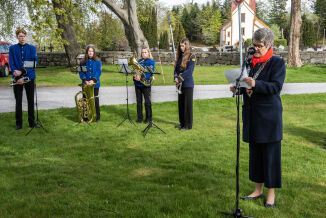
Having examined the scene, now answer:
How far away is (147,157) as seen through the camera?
250 inches

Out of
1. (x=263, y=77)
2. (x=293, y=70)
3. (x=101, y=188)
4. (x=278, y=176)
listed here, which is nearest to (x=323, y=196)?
(x=278, y=176)

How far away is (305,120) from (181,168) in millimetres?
5664

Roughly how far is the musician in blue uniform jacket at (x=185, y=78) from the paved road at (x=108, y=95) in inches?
157

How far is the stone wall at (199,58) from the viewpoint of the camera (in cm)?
2762

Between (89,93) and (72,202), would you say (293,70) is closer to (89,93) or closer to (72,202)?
(89,93)

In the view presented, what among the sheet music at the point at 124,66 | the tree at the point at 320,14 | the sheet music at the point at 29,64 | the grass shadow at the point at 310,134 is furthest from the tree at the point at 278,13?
the sheet music at the point at 29,64

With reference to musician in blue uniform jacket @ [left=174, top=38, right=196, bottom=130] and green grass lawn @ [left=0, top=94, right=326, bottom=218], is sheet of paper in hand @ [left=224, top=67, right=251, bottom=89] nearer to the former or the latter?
green grass lawn @ [left=0, top=94, right=326, bottom=218]

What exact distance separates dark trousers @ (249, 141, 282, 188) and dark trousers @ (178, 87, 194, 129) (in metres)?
4.35

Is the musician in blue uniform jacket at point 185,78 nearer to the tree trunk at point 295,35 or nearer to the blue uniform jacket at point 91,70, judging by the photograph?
the blue uniform jacket at point 91,70

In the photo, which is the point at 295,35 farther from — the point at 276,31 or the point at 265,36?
the point at 276,31

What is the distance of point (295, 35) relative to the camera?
1057 inches

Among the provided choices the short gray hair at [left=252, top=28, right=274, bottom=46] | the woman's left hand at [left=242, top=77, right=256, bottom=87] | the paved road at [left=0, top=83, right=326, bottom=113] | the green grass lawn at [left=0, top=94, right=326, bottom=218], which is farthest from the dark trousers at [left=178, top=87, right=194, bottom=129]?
the woman's left hand at [left=242, top=77, right=256, bottom=87]

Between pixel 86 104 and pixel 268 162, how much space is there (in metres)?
6.10

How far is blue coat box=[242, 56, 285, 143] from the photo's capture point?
3809 mm
